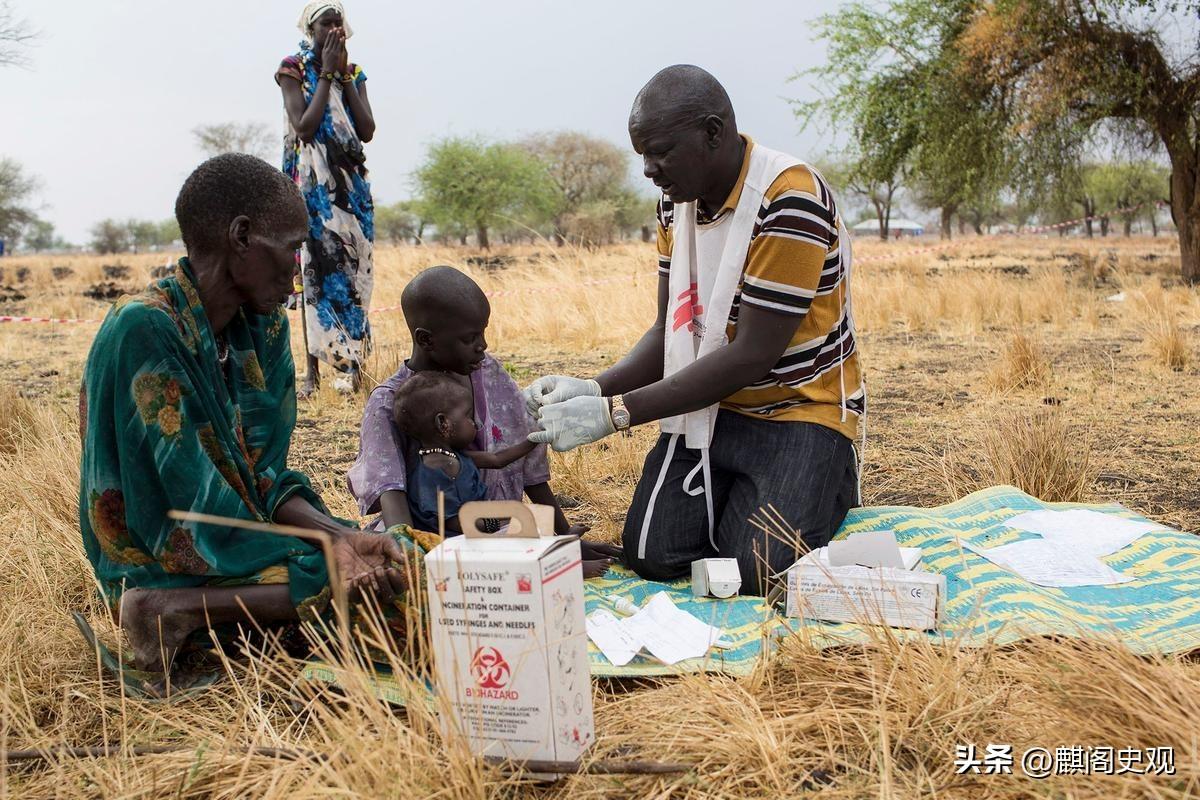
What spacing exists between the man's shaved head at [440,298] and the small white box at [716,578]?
103 cm

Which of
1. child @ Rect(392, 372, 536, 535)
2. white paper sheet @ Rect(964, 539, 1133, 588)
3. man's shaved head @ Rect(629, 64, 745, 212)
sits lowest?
white paper sheet @ Rect(964, 539, 1133, 588)

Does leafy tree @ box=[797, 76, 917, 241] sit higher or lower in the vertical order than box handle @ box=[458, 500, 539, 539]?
higher

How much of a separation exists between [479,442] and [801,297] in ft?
3.66

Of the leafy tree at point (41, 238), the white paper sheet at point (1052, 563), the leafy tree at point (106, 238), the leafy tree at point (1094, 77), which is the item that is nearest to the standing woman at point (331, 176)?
the white paper sheet at point (1052, 563)

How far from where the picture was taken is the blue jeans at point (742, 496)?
123 inches

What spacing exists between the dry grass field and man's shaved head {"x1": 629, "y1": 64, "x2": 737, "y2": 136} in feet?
5.07

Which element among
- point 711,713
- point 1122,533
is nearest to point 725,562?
point 711,713

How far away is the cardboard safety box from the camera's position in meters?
2.60

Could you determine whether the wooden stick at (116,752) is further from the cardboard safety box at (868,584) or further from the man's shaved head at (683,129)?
the man's shaved head at (683,129)

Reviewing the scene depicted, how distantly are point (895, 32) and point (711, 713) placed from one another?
628 inches

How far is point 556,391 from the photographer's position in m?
3.12

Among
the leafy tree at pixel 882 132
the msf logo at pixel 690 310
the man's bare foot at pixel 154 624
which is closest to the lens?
the man's bare foot at pixel 154 624

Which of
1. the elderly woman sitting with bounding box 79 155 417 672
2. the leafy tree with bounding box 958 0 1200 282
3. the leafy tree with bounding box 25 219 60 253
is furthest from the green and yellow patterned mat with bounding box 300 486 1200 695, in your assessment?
the leafy tree with bounding box 25 219 60 253

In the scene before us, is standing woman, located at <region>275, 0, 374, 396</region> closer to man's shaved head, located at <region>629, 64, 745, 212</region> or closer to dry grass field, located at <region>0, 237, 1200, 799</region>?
dry grass field, located at <region>0, 237, 1200, 799</region>
